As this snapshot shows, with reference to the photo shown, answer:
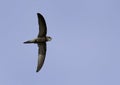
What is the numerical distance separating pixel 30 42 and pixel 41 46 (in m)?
1.27

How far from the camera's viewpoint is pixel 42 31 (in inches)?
2058

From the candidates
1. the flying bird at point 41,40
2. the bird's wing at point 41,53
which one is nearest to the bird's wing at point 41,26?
the flying bird at point 41,40

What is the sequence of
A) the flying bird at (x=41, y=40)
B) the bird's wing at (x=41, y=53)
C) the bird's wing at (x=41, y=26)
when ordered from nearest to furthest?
the bird's wing at (x=41, y=26) < the flying bird at (x=41, y=40) < the bird's wing at (x=41, y=53)

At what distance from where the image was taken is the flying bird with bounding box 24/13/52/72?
51472 mm

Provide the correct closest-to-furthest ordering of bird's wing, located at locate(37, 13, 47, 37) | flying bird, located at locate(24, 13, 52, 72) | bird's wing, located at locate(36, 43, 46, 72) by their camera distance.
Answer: bird's wing, located at locate(37, 13, 47, 37)
flying bird, located at locate(24, 13, 52, 72)
bird's wing, located at locate(36, 43, 46, 72)

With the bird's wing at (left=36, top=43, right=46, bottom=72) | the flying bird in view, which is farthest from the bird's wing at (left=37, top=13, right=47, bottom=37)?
→ the bird's wing at (left=36, top=43, right=46, bottom=72)

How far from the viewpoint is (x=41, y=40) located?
173 feet

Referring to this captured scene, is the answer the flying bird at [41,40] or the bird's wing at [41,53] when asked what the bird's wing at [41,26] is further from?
the bird's wing at [41,53]

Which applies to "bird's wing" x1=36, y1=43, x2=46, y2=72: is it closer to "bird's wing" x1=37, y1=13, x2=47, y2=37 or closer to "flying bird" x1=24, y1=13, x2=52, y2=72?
"flying bird" x1=24, y1=13, x2=52, y2=72

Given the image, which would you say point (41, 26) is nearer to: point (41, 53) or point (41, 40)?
point (41, 40)

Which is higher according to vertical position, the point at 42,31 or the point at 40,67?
the point at 42,31

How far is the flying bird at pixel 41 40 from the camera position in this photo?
169ft

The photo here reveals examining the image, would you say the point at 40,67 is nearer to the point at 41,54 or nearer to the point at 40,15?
the point at 41,54

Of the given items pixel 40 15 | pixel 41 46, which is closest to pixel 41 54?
pixel 41 46
